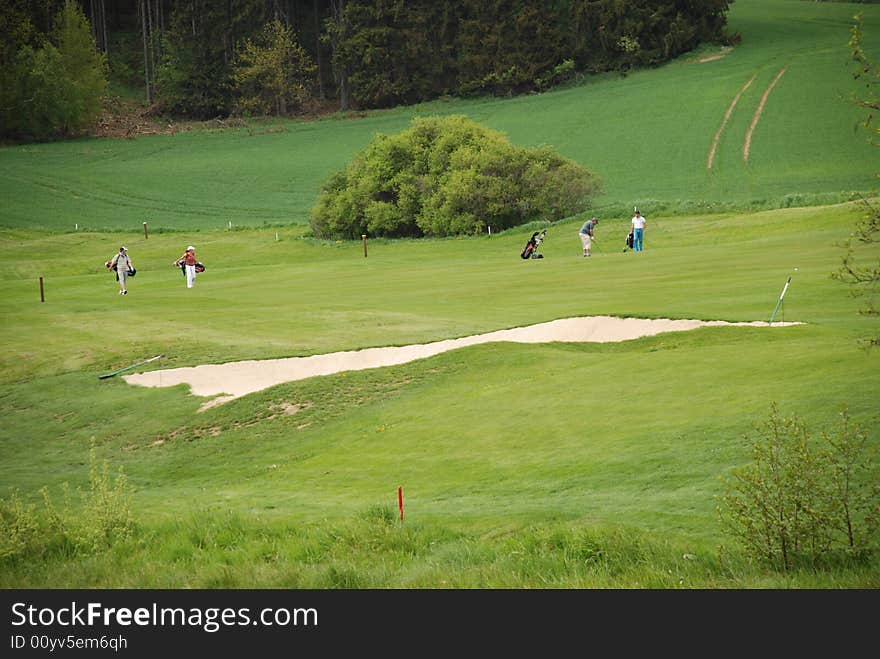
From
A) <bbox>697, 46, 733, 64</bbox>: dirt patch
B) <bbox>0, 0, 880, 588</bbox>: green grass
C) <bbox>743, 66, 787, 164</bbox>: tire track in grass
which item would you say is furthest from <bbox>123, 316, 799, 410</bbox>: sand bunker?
<bbox>697, 46, 733, 64</bbox>: dirt patch

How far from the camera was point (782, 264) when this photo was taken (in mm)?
33938

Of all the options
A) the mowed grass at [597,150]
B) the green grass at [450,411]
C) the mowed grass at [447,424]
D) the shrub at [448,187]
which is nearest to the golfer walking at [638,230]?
the green grass at [450,411]

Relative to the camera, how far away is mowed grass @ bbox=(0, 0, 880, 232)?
7694 cm

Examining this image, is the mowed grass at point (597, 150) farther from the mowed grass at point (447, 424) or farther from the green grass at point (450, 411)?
the mowed grass at point (447, 424)

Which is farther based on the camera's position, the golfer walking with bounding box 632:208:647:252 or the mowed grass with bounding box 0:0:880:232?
the mowed grass with bounding box 0:0:880:232

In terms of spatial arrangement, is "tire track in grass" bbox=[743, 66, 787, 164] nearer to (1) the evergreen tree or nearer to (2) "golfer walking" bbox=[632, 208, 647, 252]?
(2) "golfer walking" bbox=[632, 208, 647, 252]

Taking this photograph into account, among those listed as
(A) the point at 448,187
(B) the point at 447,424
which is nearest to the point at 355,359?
(B) the point at 447,424

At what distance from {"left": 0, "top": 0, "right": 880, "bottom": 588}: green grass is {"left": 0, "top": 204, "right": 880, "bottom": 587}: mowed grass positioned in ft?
0.19

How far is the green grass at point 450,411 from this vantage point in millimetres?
12695

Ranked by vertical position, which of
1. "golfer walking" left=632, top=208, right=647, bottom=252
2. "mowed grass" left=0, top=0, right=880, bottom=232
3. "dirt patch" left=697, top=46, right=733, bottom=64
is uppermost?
"dirt patch" left=697, top=46, right=733, bottom=64

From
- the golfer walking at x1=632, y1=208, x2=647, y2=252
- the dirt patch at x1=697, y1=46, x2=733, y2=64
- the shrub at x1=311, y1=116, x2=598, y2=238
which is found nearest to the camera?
the golfer walking at x1=632, y1=208, x2=647, y2=252
